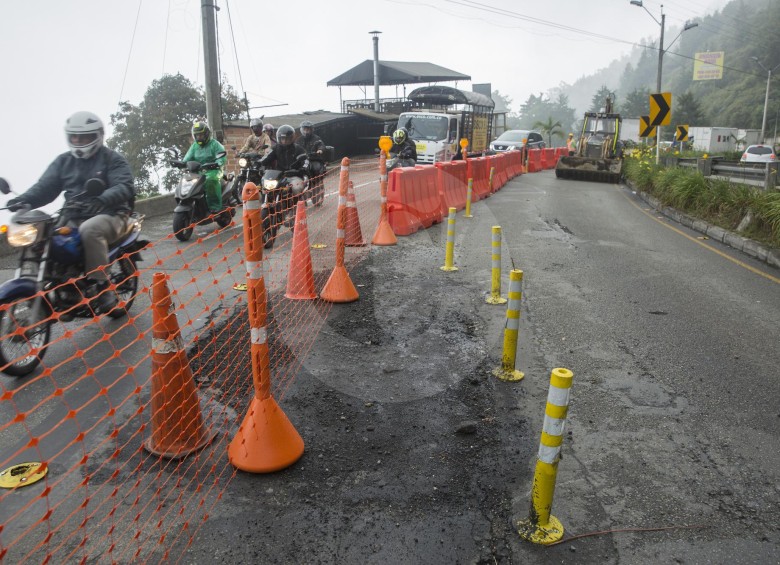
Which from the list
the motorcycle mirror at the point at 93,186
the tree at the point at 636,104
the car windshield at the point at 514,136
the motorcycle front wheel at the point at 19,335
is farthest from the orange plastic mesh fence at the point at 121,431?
the tree at the point at 636,104

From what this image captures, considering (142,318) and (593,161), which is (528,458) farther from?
(593,161)

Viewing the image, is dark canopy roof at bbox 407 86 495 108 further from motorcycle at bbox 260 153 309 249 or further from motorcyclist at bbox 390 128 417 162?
motorcycle at bbox 260 153 309 249

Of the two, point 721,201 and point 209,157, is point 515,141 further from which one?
point 209,157

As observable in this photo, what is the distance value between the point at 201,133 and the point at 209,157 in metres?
0.42

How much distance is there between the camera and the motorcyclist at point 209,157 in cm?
1011

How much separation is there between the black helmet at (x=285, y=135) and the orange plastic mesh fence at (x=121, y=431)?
468 centimetres

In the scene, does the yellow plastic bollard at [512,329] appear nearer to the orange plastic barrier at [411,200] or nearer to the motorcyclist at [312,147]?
the orange plastic barrier at [411,200]

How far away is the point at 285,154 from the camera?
11141mm

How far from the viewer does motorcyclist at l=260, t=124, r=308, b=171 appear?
430 inches

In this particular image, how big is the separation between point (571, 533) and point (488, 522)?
0.42 meters

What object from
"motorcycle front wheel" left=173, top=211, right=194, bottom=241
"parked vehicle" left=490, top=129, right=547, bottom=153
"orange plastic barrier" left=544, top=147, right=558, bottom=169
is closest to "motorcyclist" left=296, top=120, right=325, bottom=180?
"motorcycle front wheel" left=173, top=211, right=194, bottom=241

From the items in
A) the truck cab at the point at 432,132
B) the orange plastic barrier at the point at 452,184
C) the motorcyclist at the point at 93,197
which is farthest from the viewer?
the truck cab at the point at 432,132

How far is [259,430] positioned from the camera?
3.52m

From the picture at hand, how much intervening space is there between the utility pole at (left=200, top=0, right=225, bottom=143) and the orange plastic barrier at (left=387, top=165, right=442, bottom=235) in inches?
234
